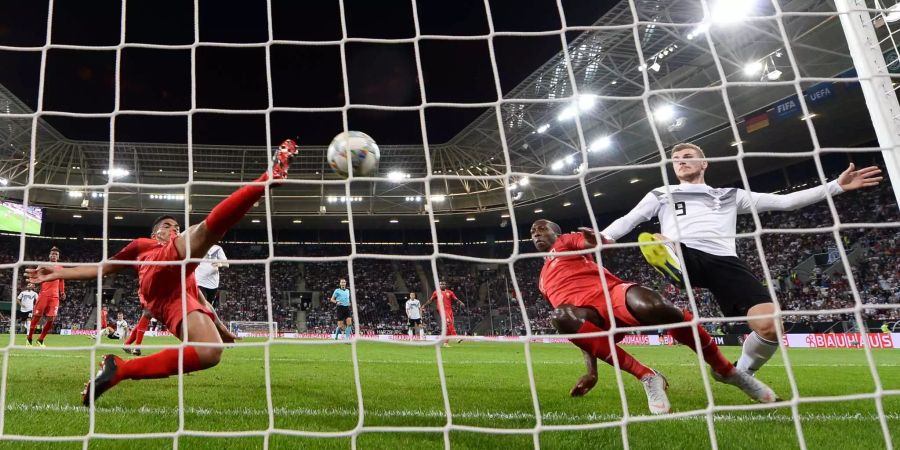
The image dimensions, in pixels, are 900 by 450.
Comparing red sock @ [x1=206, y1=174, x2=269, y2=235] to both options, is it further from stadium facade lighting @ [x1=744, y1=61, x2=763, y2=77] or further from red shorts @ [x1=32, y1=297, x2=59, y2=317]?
stadium facade lighting @ [x1=744, y1=61, x2=763, y2=77]

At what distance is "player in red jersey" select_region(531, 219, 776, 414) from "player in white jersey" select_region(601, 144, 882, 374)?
0.88 ft

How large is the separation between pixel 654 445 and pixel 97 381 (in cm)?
336

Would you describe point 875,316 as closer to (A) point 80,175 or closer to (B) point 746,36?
(B) point 746,36

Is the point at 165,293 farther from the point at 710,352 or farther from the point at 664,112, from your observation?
the point at 664,112

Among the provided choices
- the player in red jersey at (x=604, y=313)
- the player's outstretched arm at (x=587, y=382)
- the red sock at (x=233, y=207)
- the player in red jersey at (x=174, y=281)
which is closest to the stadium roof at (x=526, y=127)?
the player in red jersey at (x=604, y=313)

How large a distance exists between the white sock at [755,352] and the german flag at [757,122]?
1378 centimetres

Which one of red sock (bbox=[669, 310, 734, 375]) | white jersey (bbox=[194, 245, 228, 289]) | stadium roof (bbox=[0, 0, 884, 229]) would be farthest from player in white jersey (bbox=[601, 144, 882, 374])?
stadium roof (bbox=[0, 0, 884, 229])

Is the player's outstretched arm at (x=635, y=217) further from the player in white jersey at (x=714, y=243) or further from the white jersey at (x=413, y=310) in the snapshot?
the white jersey at (x=413, y=310)

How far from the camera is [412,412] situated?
3.52 m

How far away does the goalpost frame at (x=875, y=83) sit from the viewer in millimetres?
2764

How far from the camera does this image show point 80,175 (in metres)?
24.2

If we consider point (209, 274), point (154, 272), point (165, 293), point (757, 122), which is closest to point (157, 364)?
point (165, 293)

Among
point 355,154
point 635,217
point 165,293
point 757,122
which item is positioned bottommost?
point 165,293

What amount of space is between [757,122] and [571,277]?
14.6m
